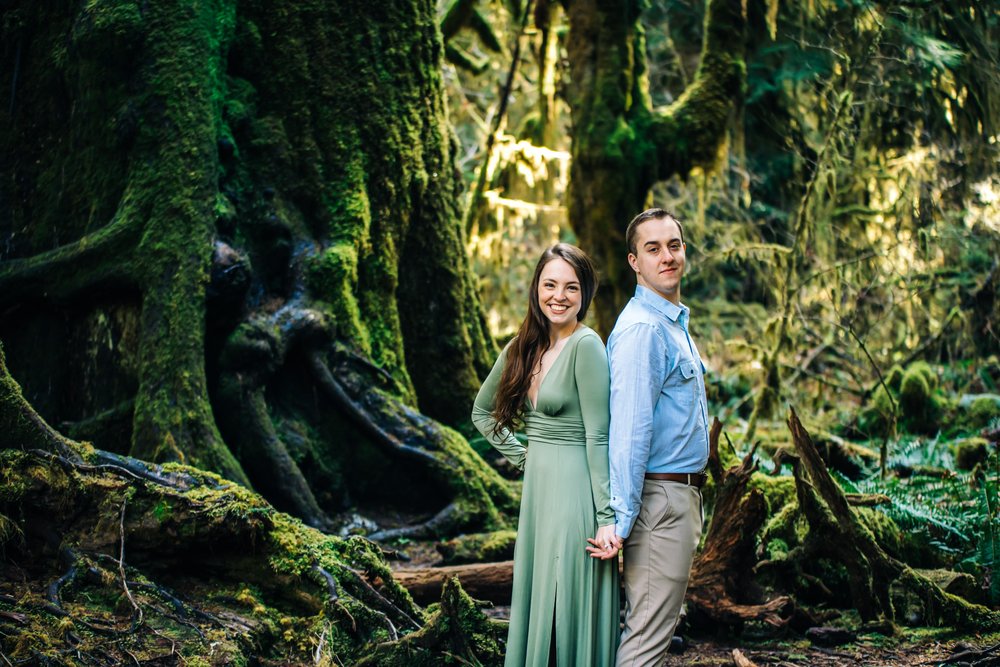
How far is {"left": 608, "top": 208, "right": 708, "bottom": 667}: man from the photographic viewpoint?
134 inches

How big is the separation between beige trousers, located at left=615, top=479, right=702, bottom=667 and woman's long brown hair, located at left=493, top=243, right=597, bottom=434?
2.24ft

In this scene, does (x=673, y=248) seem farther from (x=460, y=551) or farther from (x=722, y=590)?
(x=460, y=551)

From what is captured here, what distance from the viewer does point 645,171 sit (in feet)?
35.0

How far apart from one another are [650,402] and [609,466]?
0.32 m

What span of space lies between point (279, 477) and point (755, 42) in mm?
10790

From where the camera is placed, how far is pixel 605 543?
11.3ft

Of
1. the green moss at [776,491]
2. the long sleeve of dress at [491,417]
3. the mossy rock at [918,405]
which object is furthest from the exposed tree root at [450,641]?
the mossy rock at [918,405]

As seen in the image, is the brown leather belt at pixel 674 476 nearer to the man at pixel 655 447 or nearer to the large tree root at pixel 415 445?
the man at pixel 655 447

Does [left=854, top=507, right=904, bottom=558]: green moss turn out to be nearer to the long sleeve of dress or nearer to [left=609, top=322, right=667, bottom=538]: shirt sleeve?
the long sleeve of dress

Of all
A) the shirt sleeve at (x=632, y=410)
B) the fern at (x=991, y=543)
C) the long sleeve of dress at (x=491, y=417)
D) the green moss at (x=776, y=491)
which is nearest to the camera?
the shirt sleeve at (x=632, y=410)

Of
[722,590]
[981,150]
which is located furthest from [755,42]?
[722,590]

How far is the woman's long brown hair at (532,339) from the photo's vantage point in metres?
3.75

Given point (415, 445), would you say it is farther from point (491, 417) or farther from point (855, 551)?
point (855, 551)

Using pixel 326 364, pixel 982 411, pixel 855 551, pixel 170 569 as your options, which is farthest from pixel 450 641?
pixel 982 411
